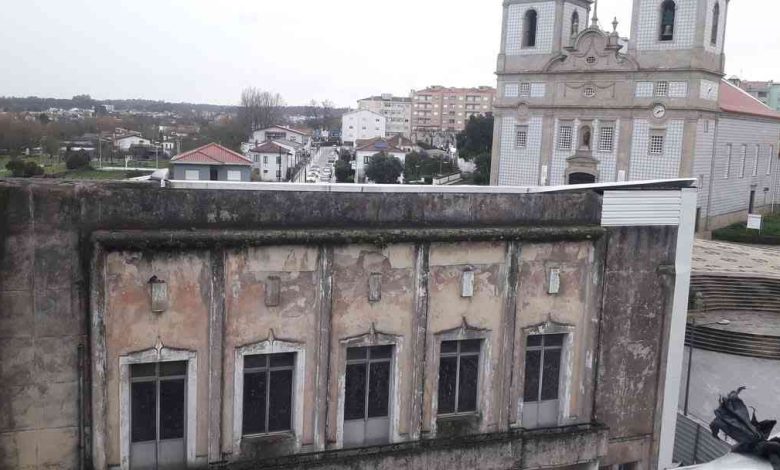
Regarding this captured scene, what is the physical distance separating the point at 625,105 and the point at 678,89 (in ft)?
9.55

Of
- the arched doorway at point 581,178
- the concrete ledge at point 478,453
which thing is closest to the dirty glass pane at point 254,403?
the concrete ledge at point 478,453

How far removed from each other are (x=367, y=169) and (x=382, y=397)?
64406 millimetres

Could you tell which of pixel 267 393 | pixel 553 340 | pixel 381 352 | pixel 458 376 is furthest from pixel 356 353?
pixel 553 340

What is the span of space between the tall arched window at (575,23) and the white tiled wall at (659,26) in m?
5.18

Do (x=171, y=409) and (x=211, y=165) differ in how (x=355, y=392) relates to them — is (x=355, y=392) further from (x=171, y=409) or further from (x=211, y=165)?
(x=211, y=165)

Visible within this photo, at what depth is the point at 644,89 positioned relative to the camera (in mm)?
41219

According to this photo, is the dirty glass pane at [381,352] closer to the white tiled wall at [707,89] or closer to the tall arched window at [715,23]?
the white tiled wall at [707,89]

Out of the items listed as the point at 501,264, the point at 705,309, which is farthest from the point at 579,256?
the point at 705,309

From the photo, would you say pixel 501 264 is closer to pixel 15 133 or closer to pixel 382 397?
pixel 382 397

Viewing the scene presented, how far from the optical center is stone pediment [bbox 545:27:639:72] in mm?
41750

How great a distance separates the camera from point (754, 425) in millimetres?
5914

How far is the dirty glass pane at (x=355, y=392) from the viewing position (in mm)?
10461

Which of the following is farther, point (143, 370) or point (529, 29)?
point (529, 29)

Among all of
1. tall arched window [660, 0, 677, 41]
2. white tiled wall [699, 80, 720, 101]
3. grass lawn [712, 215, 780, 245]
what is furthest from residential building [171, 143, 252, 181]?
grass lawn [712, 215, 780, 245]
